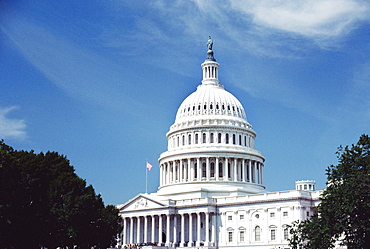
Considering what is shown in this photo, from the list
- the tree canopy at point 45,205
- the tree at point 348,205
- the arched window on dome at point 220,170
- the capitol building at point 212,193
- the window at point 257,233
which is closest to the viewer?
the tree at point 348,205

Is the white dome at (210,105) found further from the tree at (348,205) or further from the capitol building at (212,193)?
the tree at (348,205)

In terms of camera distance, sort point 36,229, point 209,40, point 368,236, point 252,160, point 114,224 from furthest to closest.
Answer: point 209,40
point 252,160
point 114,224
point 36,229
point 368,236

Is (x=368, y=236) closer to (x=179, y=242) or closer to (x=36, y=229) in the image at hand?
(x=36, y=229)

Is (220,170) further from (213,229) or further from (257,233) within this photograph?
(257,233)

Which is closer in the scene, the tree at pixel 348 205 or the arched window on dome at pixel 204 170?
the tree at pixel 348 205

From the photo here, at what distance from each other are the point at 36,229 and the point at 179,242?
5562 centimetres

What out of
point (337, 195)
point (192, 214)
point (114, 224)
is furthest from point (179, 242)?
point (337, 195)

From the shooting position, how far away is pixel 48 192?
289 ft

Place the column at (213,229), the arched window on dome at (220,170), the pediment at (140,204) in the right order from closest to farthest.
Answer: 1. the column at (213,229)
2. the pediment at (140,204)
3. the arched window on dome at (220,170)

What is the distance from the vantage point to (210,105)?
15125 centimetres

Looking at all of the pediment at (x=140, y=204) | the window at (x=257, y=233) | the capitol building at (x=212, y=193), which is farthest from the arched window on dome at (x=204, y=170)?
the window at (x=257, y=233)

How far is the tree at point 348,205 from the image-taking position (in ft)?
232

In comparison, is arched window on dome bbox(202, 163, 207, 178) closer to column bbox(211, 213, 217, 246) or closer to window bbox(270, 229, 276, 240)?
column bbox(211, 213, 217, 246)

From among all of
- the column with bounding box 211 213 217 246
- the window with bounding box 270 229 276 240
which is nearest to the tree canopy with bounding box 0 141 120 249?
the column with bounding box 211 213 217 246
